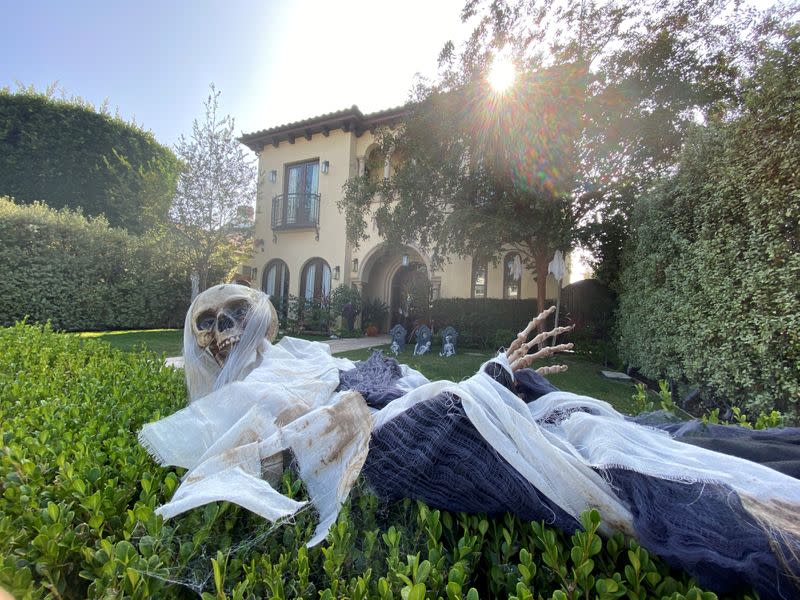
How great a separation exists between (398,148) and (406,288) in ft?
19.7

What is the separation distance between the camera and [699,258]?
4.19 meters

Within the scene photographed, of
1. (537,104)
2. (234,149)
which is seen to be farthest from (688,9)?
(234,149)

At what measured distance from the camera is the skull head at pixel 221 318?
2.19m

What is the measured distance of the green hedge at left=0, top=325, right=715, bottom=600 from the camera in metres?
0.82

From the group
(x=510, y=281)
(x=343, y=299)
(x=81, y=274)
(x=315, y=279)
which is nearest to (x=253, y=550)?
(x=510, y=281)

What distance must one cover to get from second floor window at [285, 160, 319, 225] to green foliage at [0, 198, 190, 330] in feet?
14.7

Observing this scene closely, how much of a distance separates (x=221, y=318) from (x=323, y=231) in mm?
12141

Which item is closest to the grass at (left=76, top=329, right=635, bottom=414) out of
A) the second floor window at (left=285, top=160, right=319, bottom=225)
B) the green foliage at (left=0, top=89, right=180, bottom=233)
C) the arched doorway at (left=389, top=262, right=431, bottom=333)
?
the arched doorway at (left=389, top=262, right=431, bottom=333)

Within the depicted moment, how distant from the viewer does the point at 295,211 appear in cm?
1437

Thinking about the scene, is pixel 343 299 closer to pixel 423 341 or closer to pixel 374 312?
pixel 374 312

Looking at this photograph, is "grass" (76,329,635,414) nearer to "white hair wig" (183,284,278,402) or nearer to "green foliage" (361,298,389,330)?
"white hair wig" (183,284,278,402)

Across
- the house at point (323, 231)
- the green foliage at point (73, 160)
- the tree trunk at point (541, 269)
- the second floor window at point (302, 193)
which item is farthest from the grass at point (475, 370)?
the green foliage at point (73, 160)

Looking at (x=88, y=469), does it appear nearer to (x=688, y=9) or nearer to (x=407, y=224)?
(x=407, y=224)

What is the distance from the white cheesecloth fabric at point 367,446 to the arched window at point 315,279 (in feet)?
42.3
